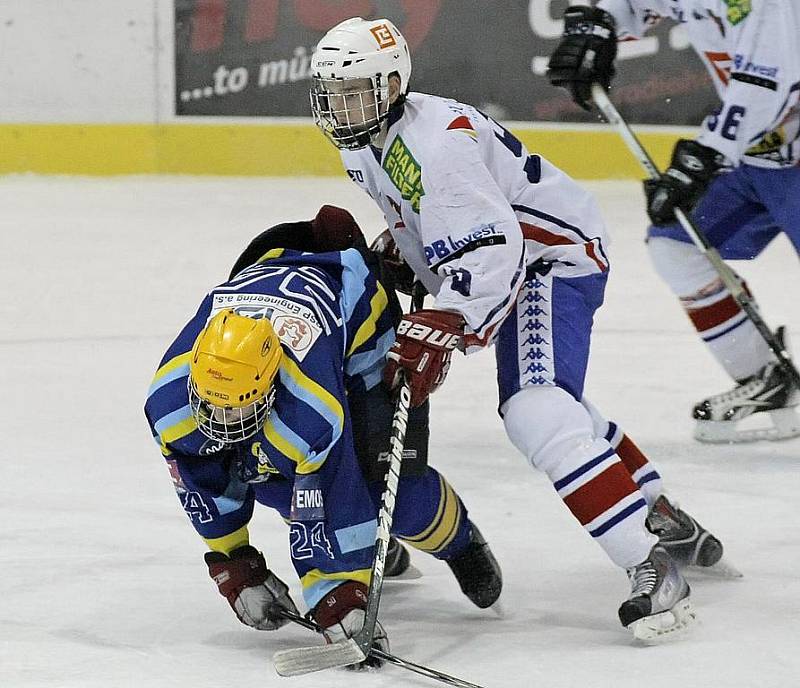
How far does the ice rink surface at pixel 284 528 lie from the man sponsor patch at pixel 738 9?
99 centimetres

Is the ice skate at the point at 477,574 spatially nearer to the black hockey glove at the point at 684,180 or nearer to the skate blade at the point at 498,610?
the skate blade at the point at 498,610

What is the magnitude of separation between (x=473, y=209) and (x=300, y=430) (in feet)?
1.56

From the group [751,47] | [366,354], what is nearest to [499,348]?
[366,354]

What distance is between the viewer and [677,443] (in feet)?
12.0

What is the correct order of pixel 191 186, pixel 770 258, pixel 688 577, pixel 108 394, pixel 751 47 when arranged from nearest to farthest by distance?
pixel 688 577 < pixel 751 47 < pixel 108 394 < pixel 770 258 < pixel 191 186

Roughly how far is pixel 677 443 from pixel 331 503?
1.56m

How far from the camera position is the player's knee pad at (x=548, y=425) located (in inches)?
95.7

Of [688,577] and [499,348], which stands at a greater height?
[499,348]

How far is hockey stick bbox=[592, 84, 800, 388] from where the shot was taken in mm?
3541

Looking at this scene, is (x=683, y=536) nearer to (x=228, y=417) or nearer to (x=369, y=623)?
(x=369, y=623)

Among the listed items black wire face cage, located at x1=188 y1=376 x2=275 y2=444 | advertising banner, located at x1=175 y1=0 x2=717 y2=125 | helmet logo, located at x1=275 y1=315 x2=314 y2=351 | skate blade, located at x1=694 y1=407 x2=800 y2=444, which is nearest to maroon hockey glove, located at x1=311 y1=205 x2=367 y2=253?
helmet logo, located at x1=275 y1=315 x2=314 y2=351

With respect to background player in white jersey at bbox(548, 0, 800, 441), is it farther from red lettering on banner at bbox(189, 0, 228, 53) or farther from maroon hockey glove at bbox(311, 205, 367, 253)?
red lettering on banner at bbox(189, 0, 228, 53)

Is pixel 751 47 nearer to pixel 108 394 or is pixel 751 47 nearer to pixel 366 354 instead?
pixel 366 354

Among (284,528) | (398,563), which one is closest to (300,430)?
(398,563)
